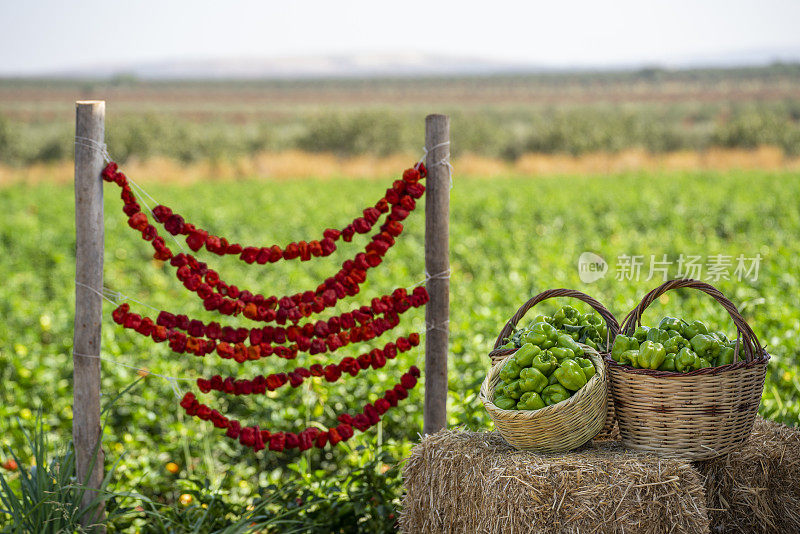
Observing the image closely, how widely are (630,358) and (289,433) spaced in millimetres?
1593

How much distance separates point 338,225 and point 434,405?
27.8 feet

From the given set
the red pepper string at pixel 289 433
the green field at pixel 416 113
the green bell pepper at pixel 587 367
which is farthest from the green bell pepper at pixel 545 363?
the green field at pixel 416 113

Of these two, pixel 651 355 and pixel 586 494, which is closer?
pixel 586 494

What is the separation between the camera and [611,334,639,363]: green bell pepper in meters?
2.54

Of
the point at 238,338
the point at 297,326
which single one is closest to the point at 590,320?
the point at 297,326

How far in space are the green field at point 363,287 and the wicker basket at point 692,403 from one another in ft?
3.46

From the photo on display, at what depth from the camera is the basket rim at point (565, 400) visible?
236 cm

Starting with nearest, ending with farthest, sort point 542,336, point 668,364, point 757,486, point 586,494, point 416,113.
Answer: point 586,494, point 668,364, point 542,336, point 757,486, point 416,113

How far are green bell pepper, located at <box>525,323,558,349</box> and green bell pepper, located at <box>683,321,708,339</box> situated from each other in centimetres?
49

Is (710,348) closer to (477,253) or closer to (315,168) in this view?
(477,253)

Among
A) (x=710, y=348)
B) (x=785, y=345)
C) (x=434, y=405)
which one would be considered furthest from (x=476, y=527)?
(x=785, y=345)

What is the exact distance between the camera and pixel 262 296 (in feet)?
10.2

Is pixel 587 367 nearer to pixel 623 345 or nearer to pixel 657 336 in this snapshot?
pixel 623 345

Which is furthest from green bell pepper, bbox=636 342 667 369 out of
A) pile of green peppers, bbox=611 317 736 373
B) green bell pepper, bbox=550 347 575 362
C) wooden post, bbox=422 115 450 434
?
wooden post, bbox=422 115 450 434
